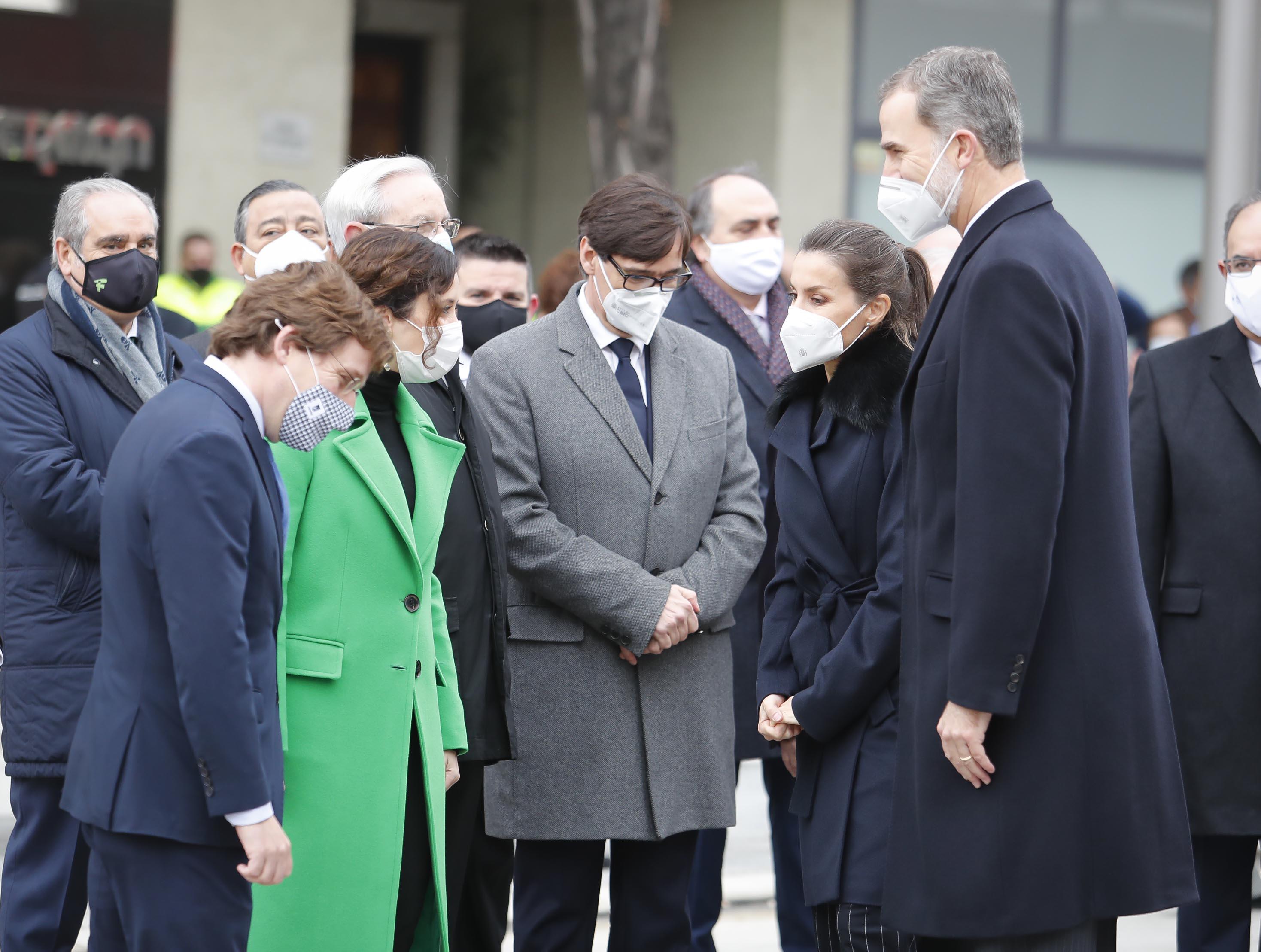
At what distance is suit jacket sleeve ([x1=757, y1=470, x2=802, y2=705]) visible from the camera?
11.7 ft

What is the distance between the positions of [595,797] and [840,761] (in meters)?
0.68

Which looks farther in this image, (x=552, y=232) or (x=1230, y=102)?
(x=552, y=232)

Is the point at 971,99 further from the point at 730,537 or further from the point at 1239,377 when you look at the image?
the point at 1239,377

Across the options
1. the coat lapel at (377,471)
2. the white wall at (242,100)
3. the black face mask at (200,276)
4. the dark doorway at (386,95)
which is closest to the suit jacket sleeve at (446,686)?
the coat lapel at (377,471)

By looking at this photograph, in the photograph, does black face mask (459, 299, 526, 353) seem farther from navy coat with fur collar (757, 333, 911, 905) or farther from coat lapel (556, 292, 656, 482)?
navy coat with fur collar (757, 333, 911, 905)

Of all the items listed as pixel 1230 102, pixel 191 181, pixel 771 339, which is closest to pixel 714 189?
pixel 771 339

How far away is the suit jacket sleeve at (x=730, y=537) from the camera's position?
151 inches

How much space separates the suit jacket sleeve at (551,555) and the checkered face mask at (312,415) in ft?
3.07

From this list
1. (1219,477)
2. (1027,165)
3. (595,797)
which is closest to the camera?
(595,797)

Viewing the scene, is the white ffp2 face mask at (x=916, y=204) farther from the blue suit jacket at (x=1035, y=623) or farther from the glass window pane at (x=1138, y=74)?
the glass window pane at (x=1138, y=74)

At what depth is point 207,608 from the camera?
2564 millimetres

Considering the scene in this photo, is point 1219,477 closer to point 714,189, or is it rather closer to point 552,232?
point 714,189

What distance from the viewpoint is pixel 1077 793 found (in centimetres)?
276

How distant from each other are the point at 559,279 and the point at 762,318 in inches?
37.1
